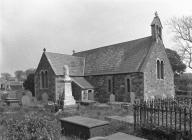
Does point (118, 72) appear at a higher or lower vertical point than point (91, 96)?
higher

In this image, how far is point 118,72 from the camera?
2156 cm

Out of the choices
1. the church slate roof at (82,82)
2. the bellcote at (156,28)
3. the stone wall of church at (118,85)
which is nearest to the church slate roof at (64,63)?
the church slate roof at (82,82)

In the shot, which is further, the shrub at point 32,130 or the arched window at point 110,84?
the arched window at point 110,84

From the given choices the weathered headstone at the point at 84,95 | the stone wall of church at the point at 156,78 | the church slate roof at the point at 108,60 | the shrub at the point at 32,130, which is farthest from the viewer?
the weathered headstone at the point at 84,95

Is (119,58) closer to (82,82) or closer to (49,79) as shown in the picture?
(82,82)

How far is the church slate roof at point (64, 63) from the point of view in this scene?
23.9m

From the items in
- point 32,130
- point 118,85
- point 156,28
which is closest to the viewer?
point 32,130

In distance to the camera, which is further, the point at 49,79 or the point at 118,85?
the point at 49,79

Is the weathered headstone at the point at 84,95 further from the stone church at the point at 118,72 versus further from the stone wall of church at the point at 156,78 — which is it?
the stone wall of church at the point at 156,78

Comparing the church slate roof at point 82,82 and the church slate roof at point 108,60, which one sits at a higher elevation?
the church slate roof at point 108,60

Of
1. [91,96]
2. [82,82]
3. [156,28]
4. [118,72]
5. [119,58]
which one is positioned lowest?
[91,96]

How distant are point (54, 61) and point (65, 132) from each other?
59.1ft

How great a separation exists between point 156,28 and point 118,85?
789 cm

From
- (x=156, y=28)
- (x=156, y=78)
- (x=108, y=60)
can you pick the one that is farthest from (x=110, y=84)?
(x=156, y=28)
